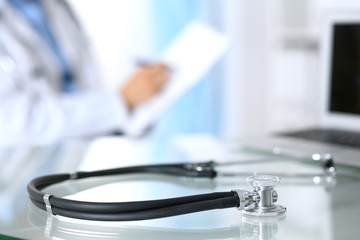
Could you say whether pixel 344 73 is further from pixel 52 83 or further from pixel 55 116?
pixel 52 83

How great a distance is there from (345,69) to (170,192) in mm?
623

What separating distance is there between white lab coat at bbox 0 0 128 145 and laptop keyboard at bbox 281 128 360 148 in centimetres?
86

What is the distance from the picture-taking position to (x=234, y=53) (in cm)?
293

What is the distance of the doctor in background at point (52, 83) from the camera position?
6.15 feet

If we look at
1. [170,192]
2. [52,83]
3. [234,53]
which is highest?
[234,53]

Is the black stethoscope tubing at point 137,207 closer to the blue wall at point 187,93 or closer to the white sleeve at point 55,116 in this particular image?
the white sleeve at point 55,116

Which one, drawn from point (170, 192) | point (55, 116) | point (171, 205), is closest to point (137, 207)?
point (171, 205)

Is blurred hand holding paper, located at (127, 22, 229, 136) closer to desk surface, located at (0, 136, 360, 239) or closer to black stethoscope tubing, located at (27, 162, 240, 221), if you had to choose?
desk surface, located at (0, 136, 360, 239)

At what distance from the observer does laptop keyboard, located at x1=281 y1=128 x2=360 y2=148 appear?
111 centimetres

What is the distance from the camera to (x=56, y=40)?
2189 mm

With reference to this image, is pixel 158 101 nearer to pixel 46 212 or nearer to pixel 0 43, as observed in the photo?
pixel 0 43

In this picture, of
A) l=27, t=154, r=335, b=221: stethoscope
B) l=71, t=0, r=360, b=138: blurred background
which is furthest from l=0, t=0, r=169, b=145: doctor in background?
l=27, t=154, r=335, b=221: stethoscope

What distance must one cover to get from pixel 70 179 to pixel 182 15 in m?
2.00

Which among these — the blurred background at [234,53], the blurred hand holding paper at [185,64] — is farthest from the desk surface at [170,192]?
the blurred background at [234,53]
